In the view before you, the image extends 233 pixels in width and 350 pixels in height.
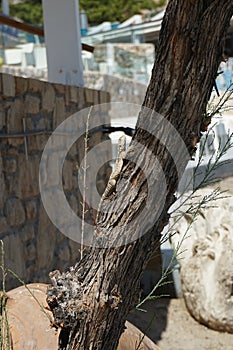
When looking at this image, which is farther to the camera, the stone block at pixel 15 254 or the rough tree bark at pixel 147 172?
the stone block at pixel 15 254

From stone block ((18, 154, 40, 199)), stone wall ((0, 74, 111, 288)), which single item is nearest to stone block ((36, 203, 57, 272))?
stone wall ((0, 74, 111, 288))

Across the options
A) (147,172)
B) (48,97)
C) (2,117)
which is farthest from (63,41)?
(147,172)

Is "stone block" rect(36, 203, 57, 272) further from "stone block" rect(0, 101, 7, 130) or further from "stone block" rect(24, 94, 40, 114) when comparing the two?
"stone block" rect(0, 101, 7, 130)

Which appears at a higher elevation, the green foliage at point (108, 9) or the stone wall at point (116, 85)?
the green foliage at point (108, 9)

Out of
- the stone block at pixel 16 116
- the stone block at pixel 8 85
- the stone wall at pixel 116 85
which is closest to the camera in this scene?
the stone block at pixel 8 85

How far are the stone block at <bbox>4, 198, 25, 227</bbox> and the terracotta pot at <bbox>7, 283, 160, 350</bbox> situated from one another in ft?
4.37

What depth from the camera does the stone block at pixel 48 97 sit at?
15.3ft

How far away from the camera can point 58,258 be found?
4941mm

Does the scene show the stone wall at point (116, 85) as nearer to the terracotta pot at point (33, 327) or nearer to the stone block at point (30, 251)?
the stone block at point (30, 251)

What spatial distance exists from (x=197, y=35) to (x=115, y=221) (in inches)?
23.3

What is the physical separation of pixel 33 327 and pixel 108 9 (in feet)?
94.6

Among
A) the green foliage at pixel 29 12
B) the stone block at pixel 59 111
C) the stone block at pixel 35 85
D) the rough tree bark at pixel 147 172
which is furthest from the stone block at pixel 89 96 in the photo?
the green foliage at pixel 29 12

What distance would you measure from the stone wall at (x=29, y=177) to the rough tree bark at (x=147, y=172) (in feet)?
6.68

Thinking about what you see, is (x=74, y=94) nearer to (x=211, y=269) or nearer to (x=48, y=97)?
(x=48, y=97)
